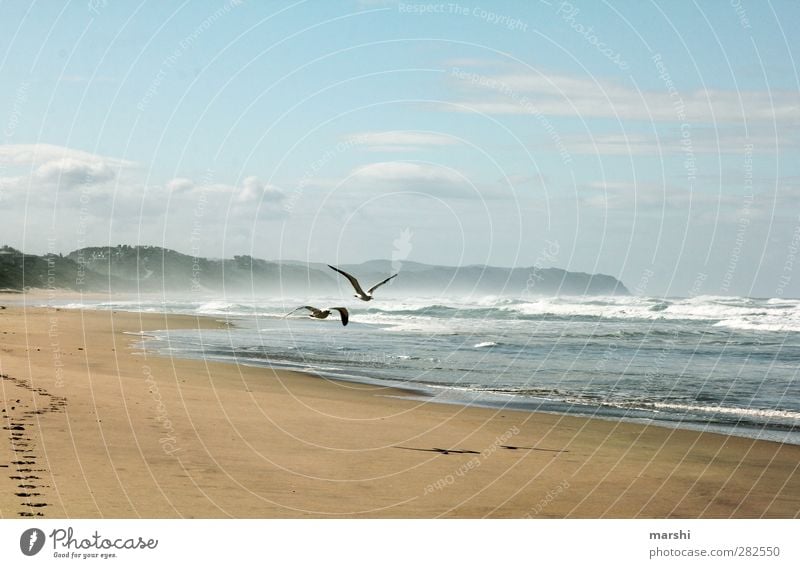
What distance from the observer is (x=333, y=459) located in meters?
13.9

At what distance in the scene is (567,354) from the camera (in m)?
34.5

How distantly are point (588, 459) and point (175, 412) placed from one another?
25.8 ft

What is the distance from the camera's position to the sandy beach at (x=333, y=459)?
440 inches

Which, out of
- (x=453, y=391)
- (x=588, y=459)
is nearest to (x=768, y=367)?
(x=453, y=391)

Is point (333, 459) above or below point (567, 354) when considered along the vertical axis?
below

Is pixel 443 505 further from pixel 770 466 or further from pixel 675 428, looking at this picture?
pixel 675 428

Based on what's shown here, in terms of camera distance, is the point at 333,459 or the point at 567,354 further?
the point at 567,354

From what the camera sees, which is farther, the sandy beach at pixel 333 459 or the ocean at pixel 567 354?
the ocean at pixel 567 354

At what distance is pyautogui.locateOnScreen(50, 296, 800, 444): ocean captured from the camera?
2181cm

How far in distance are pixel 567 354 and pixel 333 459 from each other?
2209 centimetres

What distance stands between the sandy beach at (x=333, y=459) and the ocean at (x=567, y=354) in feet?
9.31

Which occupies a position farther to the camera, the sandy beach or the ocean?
the ocean

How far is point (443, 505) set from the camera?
1170cm

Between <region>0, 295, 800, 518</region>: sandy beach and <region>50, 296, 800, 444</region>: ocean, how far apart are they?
2839 millimetres
